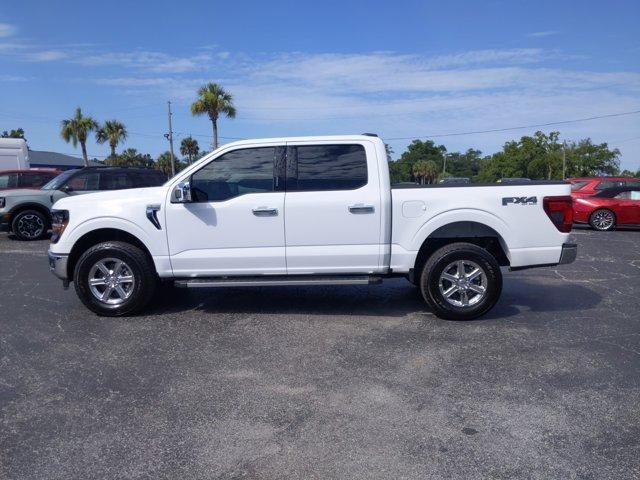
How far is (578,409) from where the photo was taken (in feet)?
12.1

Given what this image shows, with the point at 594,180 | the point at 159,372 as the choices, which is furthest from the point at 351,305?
the point at 594,180

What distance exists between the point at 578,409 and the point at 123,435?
3.09m

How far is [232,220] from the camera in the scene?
18.5ft

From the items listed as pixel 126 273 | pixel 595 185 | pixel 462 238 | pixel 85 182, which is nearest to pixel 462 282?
pixel 462 238

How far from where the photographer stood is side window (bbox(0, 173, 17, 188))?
13.1 metres

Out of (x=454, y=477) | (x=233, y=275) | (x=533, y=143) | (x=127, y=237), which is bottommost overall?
(x=454, y=477)

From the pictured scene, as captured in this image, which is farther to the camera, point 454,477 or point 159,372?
point 159,372

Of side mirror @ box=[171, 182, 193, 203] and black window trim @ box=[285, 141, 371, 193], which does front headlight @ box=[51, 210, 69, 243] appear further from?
black window trim @ box=[285, 141, 371, 193]

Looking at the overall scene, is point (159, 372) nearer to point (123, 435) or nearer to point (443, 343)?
point (123, 435)

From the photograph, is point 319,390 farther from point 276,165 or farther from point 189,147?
point 189,147

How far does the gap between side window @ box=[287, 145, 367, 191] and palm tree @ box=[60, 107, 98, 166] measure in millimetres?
44787

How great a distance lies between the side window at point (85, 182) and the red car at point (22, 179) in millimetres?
1469

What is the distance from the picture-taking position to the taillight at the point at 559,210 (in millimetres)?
5629

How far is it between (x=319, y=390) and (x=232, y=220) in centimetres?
233
